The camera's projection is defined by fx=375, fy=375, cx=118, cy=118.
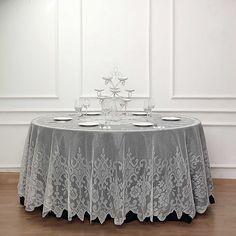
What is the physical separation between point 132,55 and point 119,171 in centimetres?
170

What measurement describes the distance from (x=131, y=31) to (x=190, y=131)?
61.6 inches

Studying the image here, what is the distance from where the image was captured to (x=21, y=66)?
13.4 feet

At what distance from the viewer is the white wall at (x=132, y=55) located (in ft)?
13.1

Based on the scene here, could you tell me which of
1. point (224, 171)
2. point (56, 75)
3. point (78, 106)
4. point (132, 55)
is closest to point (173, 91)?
point (132, 55)

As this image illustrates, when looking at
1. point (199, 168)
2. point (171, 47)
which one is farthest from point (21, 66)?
point (199, 168)

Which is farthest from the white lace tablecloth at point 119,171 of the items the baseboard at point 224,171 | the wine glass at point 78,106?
the baseboard at point 224,171

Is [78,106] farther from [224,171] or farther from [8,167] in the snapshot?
[224,171]

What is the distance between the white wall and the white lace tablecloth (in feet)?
3.97

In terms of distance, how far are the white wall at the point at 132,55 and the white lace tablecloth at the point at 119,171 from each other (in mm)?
1209

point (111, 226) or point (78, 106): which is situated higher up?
point (78, 106)

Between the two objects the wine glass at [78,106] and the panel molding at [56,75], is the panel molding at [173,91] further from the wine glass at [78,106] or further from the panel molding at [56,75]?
the panel molding at [56,75]

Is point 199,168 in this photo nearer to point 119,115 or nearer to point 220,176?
point 119,115

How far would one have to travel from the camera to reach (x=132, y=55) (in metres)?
4.04

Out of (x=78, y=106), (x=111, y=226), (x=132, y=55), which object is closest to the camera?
(x=111, y=226)
